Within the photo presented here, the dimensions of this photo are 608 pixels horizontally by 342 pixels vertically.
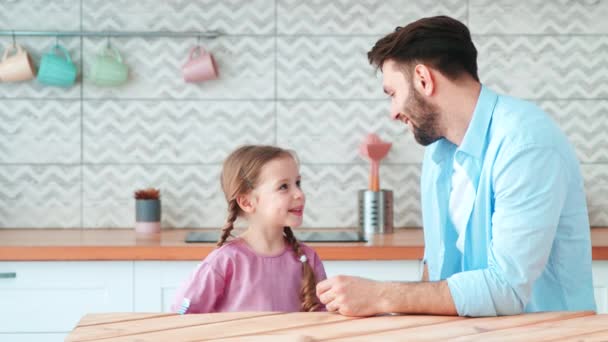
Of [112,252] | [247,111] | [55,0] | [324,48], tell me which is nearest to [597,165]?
[324,48]

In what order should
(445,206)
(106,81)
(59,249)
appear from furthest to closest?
(106,81) → (59,249) → (445,206)

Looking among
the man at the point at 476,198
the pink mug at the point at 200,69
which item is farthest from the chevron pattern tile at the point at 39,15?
the man at the point at 476,198

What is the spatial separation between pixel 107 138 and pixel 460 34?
174 cm

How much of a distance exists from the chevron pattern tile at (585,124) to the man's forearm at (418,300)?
1892 mm

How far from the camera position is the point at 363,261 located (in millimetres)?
2559

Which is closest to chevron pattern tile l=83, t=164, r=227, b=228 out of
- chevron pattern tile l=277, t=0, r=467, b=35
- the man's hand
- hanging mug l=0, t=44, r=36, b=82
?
hanging mug l=0, t=44, r=36, b=82

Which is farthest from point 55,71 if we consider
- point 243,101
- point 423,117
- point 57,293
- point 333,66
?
point 423,117

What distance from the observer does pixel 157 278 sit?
8.32ft

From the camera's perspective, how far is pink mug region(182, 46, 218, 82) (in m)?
3.00

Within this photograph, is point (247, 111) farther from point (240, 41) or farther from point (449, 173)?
point (449, 173)

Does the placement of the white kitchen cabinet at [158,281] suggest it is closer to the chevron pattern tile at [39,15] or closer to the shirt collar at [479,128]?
the shirt collar at [479,128]

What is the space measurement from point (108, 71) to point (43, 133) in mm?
385

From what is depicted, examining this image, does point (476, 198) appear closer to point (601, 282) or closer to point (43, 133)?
point (601, 282)

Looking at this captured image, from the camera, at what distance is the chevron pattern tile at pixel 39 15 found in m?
3.07
